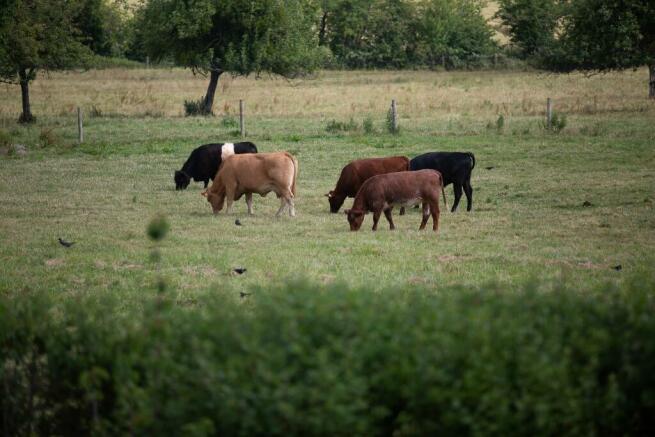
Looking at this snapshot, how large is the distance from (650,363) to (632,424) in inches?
18.1

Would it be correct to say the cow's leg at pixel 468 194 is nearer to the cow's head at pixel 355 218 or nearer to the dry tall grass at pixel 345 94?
the cow's head at pixel 355 218

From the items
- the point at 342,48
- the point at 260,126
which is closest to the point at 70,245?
the point at 260,126

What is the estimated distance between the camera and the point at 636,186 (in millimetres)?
19812

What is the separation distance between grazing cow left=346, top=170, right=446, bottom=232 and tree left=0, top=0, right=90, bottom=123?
22.8 meters

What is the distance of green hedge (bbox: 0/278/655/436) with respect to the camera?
203 inches

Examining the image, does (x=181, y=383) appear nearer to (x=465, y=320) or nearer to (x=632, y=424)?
(x=465, y=320)

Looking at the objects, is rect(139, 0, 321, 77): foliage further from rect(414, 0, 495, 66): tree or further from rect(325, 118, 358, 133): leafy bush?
rect(414, 0, 495, 66): tree

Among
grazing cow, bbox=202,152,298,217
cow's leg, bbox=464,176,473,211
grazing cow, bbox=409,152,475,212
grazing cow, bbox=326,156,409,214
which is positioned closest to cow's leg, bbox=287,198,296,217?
grazing cow, bbox=202,152,298,217

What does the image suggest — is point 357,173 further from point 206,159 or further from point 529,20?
point 529,20

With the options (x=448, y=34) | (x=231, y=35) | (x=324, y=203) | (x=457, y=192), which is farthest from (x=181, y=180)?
(x=448, y=34)

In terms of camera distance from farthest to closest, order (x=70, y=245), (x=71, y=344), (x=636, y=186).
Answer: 1. (x=636, y=186)
2. (x=70, y=245)
3. (x=71, y=344)

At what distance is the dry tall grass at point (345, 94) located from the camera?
4003 centimetres

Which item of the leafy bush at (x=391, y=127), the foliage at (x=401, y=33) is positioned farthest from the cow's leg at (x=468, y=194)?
the foliage at (x=401, y=33)

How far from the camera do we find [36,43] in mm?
37875
